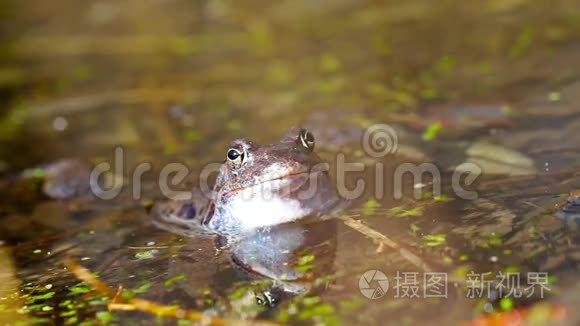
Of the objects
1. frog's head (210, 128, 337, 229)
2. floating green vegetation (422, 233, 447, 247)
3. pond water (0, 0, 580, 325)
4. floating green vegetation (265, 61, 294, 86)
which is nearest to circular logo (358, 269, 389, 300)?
pond water (0, 0, 580, 325)

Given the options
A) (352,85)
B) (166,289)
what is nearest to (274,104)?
(352,85)

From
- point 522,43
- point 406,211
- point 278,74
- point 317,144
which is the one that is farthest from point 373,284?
point 278,74

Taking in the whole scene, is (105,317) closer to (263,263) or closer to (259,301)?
(259,301)

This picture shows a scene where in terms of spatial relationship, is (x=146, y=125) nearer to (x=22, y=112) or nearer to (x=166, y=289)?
(x=22, y=112)

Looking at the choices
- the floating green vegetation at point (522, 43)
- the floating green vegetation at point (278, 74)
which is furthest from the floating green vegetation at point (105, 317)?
the floating green vegetation at point (522, 43)

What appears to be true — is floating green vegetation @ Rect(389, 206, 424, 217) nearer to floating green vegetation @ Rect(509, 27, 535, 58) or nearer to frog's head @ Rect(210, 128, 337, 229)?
frog's head @ Rect(210, 128, 337, 229)
